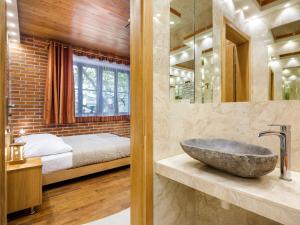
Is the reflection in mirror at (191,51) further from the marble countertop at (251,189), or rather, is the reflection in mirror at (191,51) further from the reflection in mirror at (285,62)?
the marble countertop at (251,189)

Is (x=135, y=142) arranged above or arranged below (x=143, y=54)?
below

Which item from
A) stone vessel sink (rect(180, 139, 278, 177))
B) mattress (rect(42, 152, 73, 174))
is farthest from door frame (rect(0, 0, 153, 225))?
mattress (rect(42, 152, 73, 174))

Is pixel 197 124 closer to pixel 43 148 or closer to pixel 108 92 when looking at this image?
pixel 43 148

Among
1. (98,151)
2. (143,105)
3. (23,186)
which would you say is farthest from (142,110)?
(98,151)

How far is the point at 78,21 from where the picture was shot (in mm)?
2643

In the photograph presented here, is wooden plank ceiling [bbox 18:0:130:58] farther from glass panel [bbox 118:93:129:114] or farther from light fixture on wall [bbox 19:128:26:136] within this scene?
light fixture on wall [bbox 19:128:26:136]

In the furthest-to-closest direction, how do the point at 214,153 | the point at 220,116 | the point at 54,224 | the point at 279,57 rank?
1. the point at 54,224
2. the point at 220,116
3. the point at 279,57
4. the point at 214,153

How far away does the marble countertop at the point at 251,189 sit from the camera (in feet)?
1.93

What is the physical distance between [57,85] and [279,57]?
366 cm

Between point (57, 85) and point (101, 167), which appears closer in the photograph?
point (101, 167)

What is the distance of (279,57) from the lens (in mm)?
912

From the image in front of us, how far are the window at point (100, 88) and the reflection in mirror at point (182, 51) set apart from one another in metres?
3.22

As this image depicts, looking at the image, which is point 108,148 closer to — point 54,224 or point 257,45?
point 54,224

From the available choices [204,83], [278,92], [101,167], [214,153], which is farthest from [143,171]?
A: [101,167]
